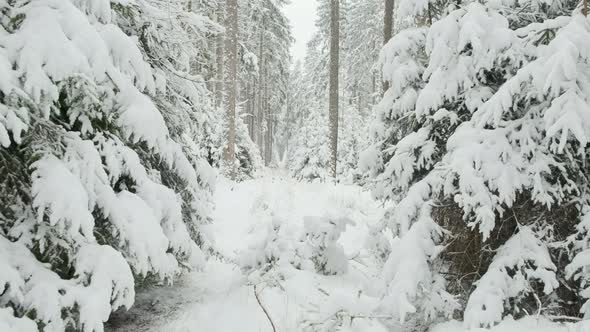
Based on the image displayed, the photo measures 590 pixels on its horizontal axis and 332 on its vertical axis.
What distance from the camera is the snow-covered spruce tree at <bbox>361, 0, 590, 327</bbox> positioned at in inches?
126

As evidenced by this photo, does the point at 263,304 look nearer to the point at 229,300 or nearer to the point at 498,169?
the point at 229,300

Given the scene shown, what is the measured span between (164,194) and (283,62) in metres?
30.3

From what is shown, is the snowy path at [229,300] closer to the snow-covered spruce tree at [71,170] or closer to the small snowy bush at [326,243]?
the small snowy bush at [326,243]

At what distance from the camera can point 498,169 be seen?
11.0 feet

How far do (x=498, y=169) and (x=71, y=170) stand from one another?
3174 mm

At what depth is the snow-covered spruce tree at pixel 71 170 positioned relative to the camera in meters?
2.80

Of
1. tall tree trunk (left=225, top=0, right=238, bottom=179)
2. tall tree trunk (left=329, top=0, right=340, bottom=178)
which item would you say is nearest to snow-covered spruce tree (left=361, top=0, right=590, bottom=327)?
tall tree trunk (left=329, top=0, right=340, bottom=178)

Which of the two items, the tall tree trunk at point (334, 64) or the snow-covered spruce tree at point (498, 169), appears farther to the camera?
the tall tree trunk at point (334, 64)

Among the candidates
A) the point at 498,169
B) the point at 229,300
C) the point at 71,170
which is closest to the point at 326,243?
the point at 229,300

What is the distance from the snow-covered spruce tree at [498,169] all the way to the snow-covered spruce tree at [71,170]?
2157 millimetres

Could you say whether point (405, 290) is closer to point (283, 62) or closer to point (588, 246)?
point (588, 246)

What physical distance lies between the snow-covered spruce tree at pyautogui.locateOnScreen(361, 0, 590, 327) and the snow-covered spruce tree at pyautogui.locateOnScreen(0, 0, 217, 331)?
84.9 inches

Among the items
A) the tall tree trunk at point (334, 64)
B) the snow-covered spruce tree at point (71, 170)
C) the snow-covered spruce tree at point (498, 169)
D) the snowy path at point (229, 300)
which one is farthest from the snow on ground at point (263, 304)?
the tall tree trunk at point (334, 64)

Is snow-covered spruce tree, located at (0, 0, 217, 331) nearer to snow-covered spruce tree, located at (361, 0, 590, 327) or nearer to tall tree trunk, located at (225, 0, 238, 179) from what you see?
snow-covered spruce tree, located at (361, 0, 590, 327)
